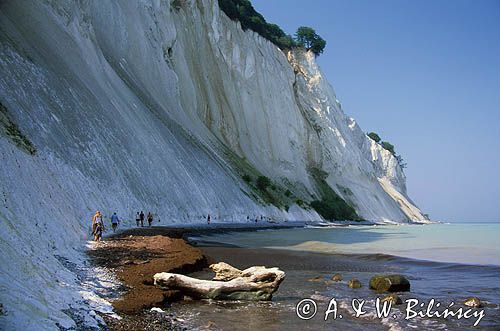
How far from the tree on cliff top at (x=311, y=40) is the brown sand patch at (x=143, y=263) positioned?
259 feet

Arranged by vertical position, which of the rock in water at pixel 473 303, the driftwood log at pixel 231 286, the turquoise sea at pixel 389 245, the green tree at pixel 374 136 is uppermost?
the green tree at pixel 374 136

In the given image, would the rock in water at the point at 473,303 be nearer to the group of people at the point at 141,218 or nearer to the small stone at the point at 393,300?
the small stone at the point at 393,300

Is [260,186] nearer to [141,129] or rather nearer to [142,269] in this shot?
[141,129]

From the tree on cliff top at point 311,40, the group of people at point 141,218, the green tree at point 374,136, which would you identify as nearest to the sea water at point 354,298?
the group of people at point 141,218

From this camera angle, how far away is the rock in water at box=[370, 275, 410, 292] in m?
10.9

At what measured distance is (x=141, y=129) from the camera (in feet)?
115

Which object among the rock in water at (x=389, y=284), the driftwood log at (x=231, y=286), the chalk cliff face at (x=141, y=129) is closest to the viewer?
the driftwood log at (x=231, y=286)

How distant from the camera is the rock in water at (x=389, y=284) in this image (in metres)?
10.9

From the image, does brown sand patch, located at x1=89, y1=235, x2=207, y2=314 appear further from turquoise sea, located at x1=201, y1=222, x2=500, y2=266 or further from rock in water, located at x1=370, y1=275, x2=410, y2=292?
turquoise sea, located at x1=201, y1=222, x2=500, y2=266

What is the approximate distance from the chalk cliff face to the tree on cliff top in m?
4.83

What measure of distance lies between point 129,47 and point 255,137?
24.3 meters

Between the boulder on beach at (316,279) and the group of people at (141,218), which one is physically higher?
the group of people at (141,218)

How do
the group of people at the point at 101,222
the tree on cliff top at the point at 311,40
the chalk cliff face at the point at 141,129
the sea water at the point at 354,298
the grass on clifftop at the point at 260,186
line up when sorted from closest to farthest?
the sea water at the point at 354,298 < the chalk cliff face at the point at 141,129 < the group of people at the point at 101,222 < the grass on clifftop at the point at 260,186 < the tree on cliff top at the point at 311,40

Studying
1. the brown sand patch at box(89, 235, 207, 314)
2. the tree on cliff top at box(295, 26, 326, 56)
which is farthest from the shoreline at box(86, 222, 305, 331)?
the tree on cliff top at box(295, 26, 326, 56)
